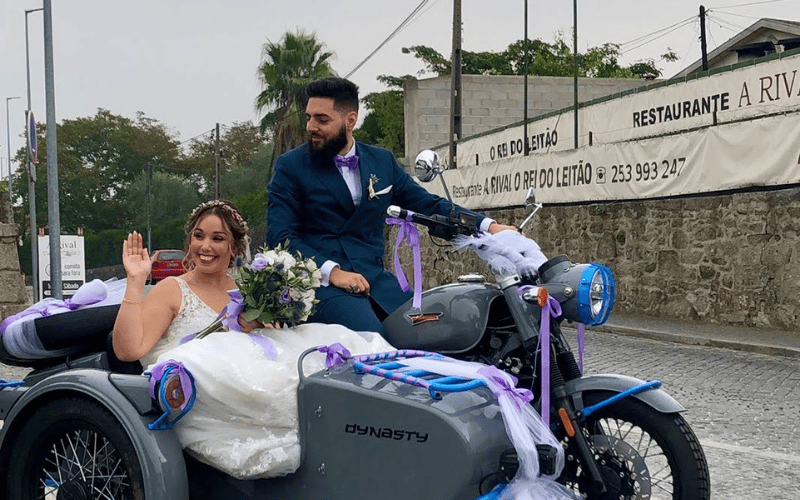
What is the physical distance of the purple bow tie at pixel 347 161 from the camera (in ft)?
14.1

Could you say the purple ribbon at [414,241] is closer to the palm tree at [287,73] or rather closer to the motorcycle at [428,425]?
the motorcycle at [428,425]

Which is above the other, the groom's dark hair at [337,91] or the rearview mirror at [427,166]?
the groom's dark hair at [337,91]

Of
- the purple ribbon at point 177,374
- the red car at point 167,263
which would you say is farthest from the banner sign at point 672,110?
the red car at point 167,263

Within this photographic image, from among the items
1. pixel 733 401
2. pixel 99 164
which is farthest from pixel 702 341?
pixel 99 164

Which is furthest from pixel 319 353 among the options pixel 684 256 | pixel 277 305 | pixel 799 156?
pixel 684 256

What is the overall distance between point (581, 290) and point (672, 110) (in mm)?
13748

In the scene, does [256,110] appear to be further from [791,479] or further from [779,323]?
[791,479]

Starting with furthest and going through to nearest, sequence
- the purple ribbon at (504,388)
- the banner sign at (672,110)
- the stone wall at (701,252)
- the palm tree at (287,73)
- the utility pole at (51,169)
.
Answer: the palm tree at (287,73)
the utility pole at (51,169)
the stone wall at (701,252)
the banner sign at (672,110)
the purple ribbon at (504,388)

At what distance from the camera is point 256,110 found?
1629 inches

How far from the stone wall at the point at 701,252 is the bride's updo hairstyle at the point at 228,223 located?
7.99 metres

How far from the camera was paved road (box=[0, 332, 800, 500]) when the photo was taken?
555 cm

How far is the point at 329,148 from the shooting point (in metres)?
4.24

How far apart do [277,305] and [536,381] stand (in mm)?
942

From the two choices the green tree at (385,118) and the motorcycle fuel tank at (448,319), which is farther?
the green tree at (385,118)
